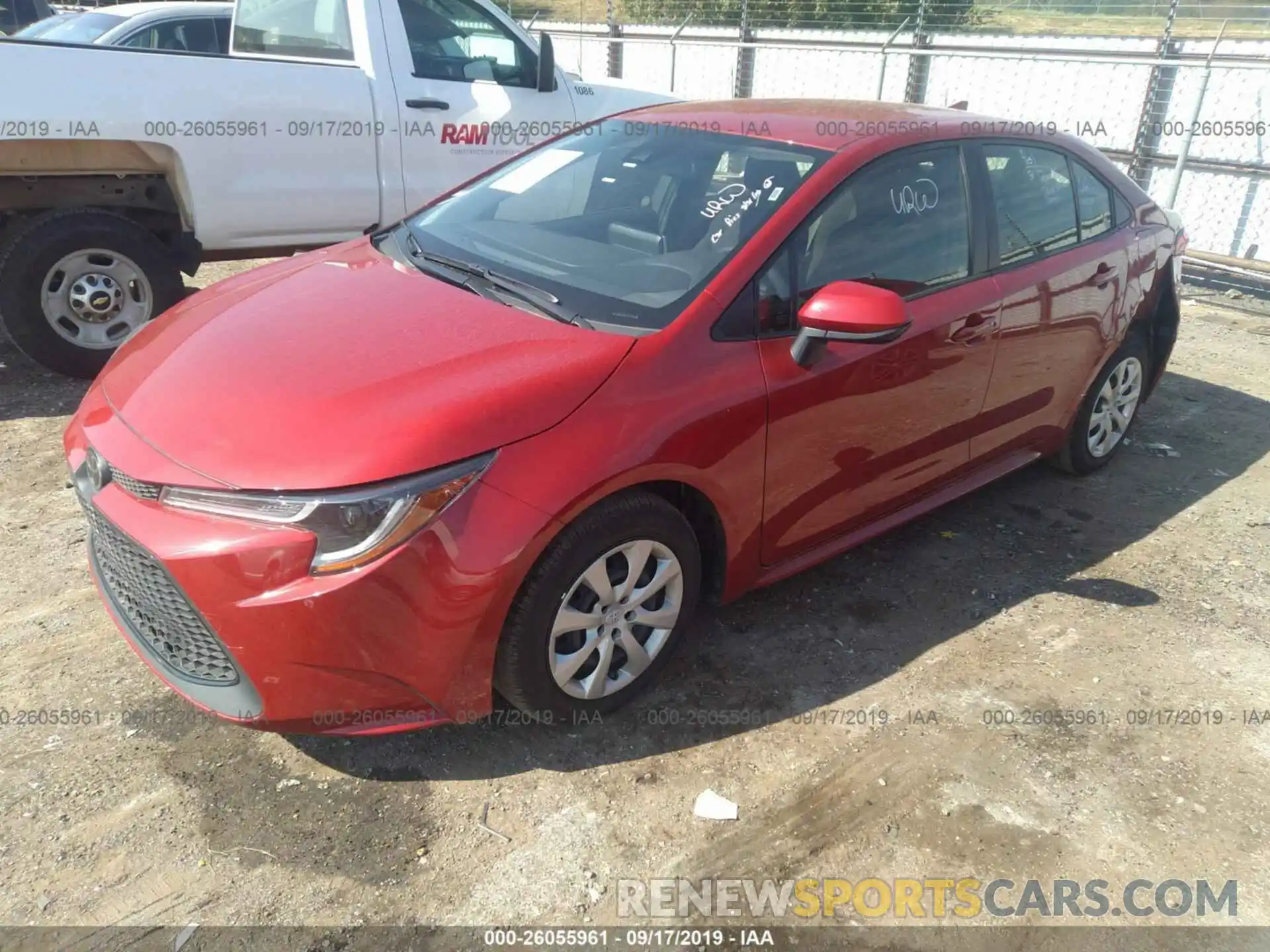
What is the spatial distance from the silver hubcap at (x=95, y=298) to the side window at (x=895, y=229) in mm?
3955

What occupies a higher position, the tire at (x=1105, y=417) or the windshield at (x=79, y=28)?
the windshield at (x=79, y=28)

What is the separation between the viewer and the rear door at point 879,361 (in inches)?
120

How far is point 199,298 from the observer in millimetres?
3311

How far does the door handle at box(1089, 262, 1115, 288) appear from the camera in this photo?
4.23m

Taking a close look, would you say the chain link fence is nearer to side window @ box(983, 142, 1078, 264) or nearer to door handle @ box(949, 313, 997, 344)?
side window @ box(983, 142, 1078, 264)

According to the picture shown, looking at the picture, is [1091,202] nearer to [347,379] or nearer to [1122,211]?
[1122,211]

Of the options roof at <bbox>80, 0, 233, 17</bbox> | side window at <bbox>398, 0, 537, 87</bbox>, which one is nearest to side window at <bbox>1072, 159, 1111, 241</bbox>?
side window at <bbox>398, 0, 537, 87</bbox>

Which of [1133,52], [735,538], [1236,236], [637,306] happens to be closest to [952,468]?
[735,538]

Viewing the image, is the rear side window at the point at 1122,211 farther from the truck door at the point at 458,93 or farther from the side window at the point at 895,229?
the truck door at the point at 458,93

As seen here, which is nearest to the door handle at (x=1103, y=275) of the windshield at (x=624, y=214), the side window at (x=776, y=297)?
the windshield at (x=624, y=214)

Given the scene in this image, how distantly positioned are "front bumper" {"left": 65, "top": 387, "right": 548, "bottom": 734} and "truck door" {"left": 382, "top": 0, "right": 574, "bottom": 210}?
13.1 ft

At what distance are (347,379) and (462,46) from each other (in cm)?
448

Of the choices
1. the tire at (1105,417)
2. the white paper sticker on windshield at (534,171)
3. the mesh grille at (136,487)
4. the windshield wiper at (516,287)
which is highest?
the white paper sticker on windshield at (534,171)

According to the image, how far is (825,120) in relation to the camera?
357 cm
